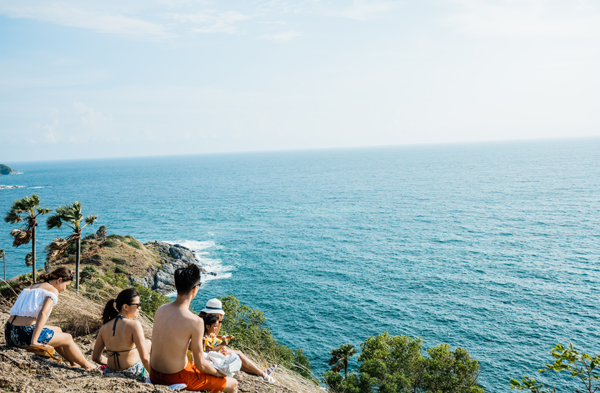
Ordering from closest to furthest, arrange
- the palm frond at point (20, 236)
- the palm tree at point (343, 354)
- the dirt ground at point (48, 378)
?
1. the dirt ground at point (48, 378)
2. the palm frond at point (20, 236)
3. the palm tree at point (343, 354)

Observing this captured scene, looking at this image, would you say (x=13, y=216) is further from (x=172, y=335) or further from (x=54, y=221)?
(x=172, y=335)

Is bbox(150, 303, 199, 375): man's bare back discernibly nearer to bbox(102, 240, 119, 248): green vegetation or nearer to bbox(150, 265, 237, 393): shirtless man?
bbox(150, 265, 237, 393): shirtless man

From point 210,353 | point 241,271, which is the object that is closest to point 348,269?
point 241,271

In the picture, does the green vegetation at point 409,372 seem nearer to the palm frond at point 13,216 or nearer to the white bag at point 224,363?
the white bag at point 224,363

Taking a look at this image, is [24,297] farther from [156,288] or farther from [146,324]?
[156,288]

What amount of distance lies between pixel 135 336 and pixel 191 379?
130 centimetres

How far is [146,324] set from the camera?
1080cm

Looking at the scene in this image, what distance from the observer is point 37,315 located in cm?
634

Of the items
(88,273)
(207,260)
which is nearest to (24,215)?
(88,273)

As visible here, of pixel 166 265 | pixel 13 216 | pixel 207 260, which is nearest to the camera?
pixel 13 216

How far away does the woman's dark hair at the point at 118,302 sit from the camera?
6238mm

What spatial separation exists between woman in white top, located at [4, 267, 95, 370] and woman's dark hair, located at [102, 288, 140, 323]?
3.06 ft

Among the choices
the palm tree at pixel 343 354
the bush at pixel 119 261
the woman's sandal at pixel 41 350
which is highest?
the woman's sandal at pixel 41 350

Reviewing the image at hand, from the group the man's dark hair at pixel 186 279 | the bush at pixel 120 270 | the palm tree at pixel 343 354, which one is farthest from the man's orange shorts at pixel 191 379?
the bush at pixel 120 270
